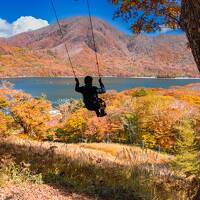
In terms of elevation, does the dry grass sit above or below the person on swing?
below

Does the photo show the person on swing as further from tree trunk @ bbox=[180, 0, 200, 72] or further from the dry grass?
tree trunk @ bbox=[180, 0, 200, 72]

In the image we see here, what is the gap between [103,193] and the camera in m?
5.04

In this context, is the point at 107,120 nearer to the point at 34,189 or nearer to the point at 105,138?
the point at 105,138

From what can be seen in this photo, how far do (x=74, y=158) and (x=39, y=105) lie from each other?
115 feet

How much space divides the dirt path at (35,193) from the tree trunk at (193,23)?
2.74 metres

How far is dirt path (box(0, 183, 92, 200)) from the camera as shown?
446 centimetres

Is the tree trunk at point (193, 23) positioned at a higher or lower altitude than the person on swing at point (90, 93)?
higher

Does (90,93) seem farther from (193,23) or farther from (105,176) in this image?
(193,23)

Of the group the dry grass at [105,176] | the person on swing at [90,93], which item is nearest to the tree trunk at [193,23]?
the dry grass at [105,176]

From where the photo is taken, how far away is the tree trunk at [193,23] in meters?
4.53

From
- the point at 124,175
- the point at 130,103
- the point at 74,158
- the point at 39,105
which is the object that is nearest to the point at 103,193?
the point at 124,175

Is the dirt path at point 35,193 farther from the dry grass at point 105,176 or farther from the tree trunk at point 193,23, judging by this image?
the tree trunk at point 193,23

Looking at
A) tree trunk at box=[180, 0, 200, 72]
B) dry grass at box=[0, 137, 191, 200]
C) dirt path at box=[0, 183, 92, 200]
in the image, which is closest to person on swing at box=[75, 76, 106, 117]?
dry grass at box=[0, 137, 191, 200]

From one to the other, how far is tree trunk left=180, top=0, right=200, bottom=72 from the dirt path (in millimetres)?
2736
